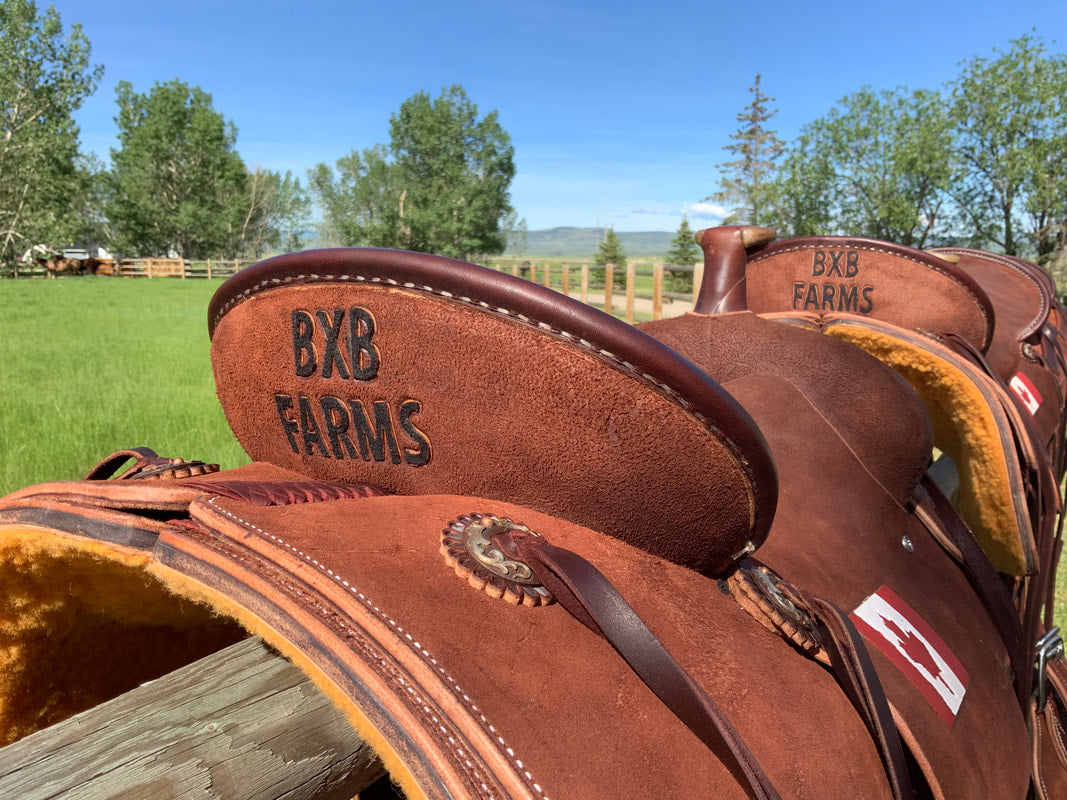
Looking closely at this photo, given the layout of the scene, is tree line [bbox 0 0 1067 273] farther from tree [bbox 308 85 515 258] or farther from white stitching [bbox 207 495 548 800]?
white stitching [bbox 207 495 548 800]

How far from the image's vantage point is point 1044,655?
4.75ft

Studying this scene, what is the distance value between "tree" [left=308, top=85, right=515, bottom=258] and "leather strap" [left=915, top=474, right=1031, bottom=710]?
41627 mm

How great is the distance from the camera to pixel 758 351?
149 centimetres

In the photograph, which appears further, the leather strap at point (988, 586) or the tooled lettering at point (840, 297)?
the tooled lettering at point (840, 297)

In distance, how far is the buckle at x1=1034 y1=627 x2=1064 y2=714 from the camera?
138 cm

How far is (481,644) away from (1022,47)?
24.5 meters

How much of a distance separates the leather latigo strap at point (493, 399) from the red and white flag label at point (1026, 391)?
2301 millimetres

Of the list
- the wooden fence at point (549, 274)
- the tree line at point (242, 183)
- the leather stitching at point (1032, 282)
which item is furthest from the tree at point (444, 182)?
the leather stitching at point (1032, 282)

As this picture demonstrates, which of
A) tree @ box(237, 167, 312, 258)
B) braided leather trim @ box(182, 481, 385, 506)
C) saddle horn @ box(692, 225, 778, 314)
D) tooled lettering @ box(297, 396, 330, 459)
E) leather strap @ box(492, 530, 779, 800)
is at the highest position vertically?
tree @ box(237, 167, 312, 258)

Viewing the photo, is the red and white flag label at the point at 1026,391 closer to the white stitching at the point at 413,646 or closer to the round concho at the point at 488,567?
the round concho at the point at 488,567

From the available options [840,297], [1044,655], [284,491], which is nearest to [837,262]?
[840,297]

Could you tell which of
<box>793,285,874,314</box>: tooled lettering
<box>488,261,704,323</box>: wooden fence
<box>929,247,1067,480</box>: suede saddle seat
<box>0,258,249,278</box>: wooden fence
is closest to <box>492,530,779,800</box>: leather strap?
<box>793,285,874,314</box>: tooled lettering

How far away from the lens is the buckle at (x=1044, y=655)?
1379mm

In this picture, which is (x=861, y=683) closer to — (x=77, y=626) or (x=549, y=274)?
(x=77, y=626)
